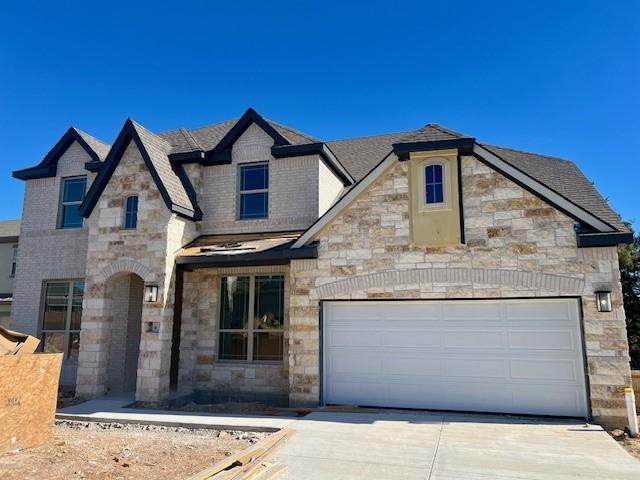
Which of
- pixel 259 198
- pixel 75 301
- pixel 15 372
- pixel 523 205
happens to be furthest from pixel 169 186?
pixel 523 205

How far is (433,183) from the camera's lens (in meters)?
10.4

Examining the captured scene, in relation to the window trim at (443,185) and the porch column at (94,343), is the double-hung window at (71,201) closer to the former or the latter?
the porch column at (94,343)

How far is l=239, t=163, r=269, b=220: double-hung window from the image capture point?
13461 mm

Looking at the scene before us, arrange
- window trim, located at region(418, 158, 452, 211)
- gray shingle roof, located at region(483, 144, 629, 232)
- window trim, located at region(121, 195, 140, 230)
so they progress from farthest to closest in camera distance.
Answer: window trim, located at region(121, 195, 140, 230)
gray shingle roof, located at region(483, 144, 629, 232)
window trim, located at region(418, 158, 452, 211)

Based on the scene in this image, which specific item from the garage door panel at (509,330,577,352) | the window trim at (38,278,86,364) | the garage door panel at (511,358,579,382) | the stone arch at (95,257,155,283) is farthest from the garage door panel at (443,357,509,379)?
the window trim at (38,278,86,364)

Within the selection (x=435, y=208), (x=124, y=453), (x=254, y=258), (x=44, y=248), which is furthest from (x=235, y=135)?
(x=124, y=453)

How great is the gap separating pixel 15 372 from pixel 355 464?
5.29 metres

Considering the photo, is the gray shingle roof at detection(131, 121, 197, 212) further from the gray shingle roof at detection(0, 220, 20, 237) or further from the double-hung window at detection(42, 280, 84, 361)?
the gray shingle roof at detection(0, 220, 20, 237)

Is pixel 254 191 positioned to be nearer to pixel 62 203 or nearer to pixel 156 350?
pixel 156 350

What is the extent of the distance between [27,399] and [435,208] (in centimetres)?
821

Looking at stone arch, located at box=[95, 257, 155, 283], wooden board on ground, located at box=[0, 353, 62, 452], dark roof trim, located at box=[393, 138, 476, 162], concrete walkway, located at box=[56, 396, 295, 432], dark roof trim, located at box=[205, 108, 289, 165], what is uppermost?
dark roof trim, located at box=[205, 108, 289, 165]

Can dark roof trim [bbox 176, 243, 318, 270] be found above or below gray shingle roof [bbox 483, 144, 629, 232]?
below

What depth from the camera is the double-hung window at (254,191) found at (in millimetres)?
13461

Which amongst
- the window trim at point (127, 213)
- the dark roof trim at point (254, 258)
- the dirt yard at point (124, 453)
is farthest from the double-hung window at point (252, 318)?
the dirt yard at point (124, 453)
